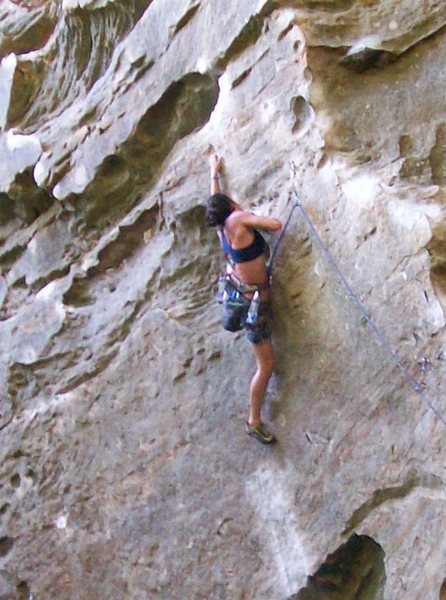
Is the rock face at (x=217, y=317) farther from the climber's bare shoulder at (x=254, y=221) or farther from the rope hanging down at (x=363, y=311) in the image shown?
the climber's bare shoulder at (x=254, y=221)

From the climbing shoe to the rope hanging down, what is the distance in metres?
0.82

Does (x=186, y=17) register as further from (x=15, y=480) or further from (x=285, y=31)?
(x=15, y=480)

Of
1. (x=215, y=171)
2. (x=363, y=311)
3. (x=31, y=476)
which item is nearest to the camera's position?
(x=363, y=311)

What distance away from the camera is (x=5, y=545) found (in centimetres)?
509

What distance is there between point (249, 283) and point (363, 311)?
1.98 ft

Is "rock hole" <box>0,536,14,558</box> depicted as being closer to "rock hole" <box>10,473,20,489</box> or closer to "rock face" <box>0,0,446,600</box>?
"rock face" <box>0,0,446,600</box>

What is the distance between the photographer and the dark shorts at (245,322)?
4062 mm

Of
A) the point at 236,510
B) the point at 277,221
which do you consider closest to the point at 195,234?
the point at 277,221

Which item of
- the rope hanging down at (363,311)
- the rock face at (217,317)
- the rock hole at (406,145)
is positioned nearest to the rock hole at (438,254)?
the rock face at (217,317)

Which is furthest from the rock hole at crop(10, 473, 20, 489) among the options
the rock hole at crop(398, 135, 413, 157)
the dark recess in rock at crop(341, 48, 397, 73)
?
the dark recess in rock at crop(341, 48, 397, 73)

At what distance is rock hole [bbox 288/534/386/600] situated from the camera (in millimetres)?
3932

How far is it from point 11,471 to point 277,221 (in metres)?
2.53

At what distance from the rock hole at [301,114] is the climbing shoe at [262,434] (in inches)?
62.0

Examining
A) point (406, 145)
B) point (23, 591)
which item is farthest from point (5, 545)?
point (406, 145)
